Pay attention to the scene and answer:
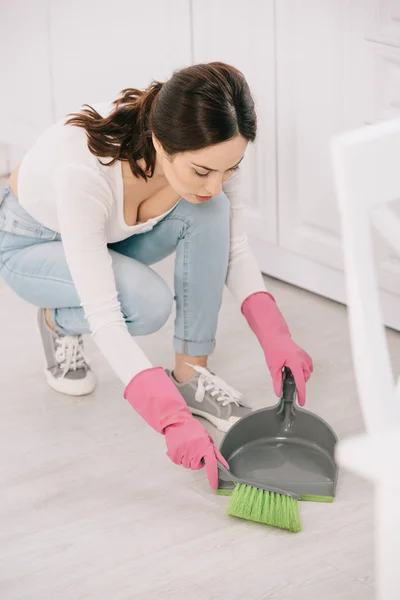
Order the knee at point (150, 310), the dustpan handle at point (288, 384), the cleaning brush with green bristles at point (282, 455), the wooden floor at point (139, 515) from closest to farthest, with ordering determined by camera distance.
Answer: the wooden floor at point (139, 515) → the cleaning brush with green bristles at point (282, 455) → the dustpan handle at point (288, 384) → the knee at point (150, 310)

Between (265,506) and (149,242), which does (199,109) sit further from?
(265,506)

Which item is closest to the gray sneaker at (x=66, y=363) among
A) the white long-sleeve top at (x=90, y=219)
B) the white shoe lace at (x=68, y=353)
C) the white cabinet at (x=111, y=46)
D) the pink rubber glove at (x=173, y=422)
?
the white shoe lace at (x=68, y=353)

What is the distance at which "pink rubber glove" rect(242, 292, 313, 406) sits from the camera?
5.32 feet

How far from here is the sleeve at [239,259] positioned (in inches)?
69.6

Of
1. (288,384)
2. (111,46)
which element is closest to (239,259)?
(288,384)

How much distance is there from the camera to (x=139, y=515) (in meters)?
1.57

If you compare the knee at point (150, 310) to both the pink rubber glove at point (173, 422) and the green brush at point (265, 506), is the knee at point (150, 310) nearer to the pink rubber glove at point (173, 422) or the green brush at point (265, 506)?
the pink rubber glove at point (173, 422)

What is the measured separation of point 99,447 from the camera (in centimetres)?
175

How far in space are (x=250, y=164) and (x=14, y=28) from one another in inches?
37.2

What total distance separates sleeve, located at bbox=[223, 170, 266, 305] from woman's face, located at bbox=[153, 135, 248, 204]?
278 millimetres

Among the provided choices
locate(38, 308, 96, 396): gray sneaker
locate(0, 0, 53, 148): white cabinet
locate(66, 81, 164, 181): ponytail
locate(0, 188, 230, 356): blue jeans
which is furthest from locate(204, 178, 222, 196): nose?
locate(0, 0, 53, 148): white cabinet

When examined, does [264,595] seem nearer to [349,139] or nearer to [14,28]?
[349,139]

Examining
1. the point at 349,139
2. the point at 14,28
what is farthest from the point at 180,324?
the point at 14,28

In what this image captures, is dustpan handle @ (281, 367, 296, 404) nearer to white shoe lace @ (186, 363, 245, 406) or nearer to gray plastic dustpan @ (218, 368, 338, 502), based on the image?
gray plastic dustpan @ (218, 368, 338, 502)
